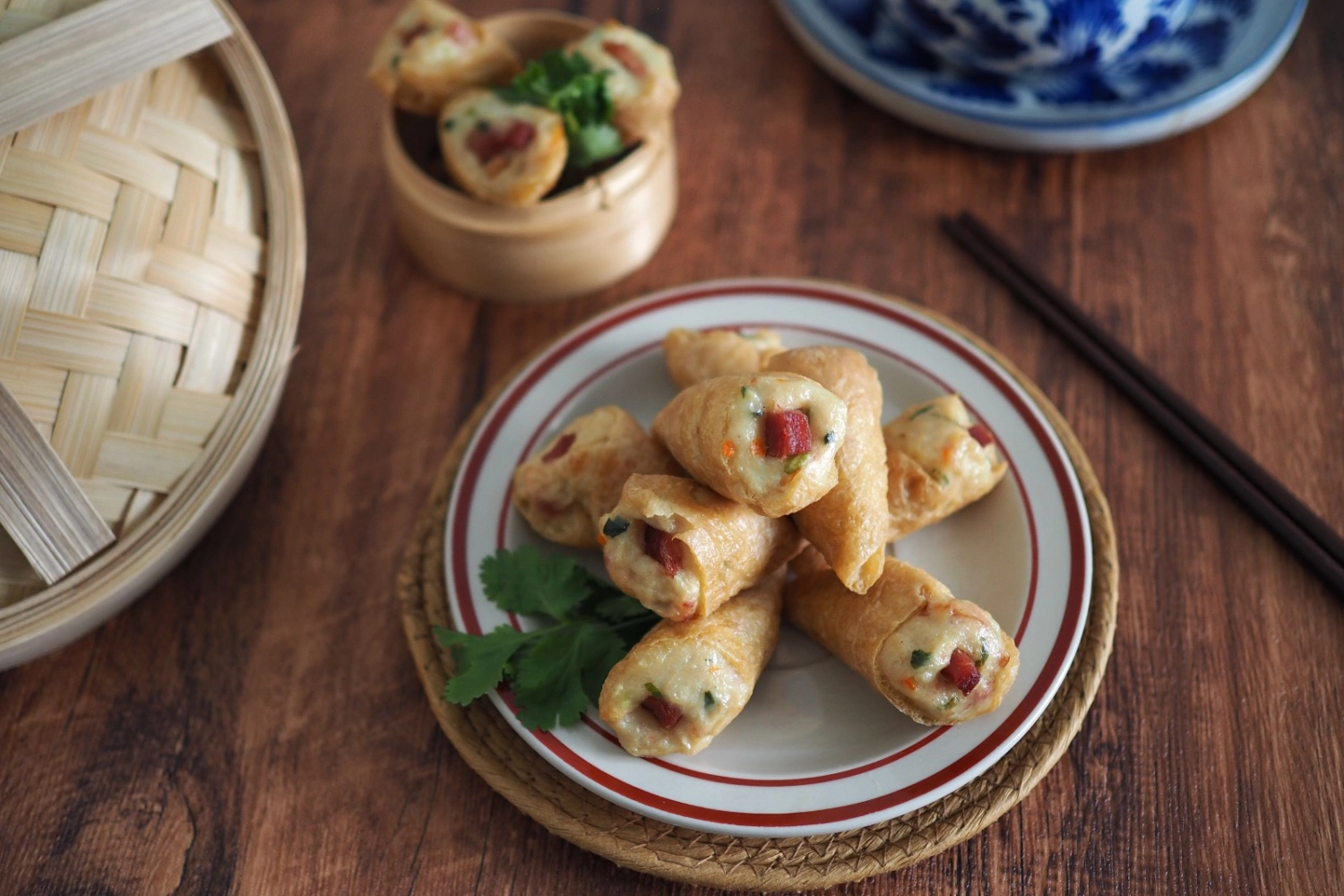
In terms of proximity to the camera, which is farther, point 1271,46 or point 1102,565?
point 1271,46

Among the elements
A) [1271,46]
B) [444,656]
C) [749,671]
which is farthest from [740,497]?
[1271,46]

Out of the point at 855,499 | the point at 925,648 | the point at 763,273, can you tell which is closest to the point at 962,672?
the point at 925,648

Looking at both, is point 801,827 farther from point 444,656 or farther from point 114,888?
point 114,888

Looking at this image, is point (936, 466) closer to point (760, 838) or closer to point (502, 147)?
point (760, 838)

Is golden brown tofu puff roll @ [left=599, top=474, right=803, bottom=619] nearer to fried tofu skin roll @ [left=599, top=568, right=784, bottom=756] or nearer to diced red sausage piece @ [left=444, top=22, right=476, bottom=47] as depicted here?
fried tofu skin roll @ [left=599, top=568, right=784, bottom=756]

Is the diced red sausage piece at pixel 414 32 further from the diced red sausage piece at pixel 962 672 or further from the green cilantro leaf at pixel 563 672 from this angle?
the diced red sausage piece at pixel 962 672
